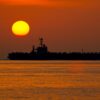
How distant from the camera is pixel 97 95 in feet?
156

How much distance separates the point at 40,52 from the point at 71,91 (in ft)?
450

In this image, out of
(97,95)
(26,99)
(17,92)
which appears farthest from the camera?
(17,92)

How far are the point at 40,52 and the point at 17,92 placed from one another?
138 meters

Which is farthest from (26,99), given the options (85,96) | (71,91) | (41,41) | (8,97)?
(41,41)

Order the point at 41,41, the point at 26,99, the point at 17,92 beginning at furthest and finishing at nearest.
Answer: the point at 41,41, the point at 17,92, the point at 26,99

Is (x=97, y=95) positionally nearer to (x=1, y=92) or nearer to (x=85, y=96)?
(x=85, y=96)

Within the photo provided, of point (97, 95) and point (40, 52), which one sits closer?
point (97, 95)

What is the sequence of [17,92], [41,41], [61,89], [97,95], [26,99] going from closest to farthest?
[26,99]
[97,95]
[17,92]
[61,89]
[41,41]

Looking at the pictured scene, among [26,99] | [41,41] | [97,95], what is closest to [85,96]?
[97,95]

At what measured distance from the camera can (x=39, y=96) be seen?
157 feet

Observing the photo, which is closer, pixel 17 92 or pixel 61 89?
pixel 17 92

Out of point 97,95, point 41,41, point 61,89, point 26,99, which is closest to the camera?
point 26,99

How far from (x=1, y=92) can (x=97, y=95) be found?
8.51 meters

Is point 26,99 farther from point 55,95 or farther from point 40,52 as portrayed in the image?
point 40,52
